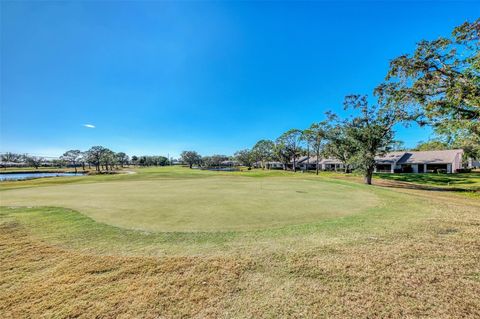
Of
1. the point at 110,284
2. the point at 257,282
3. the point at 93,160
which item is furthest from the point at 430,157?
the point at 93,160

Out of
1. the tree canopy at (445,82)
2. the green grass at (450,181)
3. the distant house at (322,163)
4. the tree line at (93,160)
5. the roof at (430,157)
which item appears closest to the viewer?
the tree canopy at (445,82)

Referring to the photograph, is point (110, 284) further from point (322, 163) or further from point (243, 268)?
point (322, 163)

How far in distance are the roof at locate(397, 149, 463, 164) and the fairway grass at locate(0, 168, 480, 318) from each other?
47006 millimetres

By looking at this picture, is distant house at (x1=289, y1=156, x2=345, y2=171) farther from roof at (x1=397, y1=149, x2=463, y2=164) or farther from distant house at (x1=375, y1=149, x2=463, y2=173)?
roof at (x1=397, y1=149, x2=463, y2=164)

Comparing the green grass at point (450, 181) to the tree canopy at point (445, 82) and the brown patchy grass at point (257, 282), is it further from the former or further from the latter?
the brown patchy grass at point (257, 282)

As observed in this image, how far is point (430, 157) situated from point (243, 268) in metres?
56.0

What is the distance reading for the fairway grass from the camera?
8.43 ft

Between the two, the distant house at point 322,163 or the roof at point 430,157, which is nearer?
the roof at point 430,157

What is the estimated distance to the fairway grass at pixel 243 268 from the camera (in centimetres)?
257

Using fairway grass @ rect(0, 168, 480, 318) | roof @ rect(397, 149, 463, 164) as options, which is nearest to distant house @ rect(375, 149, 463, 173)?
roof @ rect(397, 149, 463, 164)

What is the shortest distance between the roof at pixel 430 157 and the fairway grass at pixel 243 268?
47006mm

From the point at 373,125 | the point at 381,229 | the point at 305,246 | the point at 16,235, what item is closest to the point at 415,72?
the point at 373,125

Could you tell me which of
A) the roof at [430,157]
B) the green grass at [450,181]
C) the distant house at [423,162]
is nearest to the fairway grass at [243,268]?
the green grass at [450,181]

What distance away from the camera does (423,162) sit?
41.2 m
